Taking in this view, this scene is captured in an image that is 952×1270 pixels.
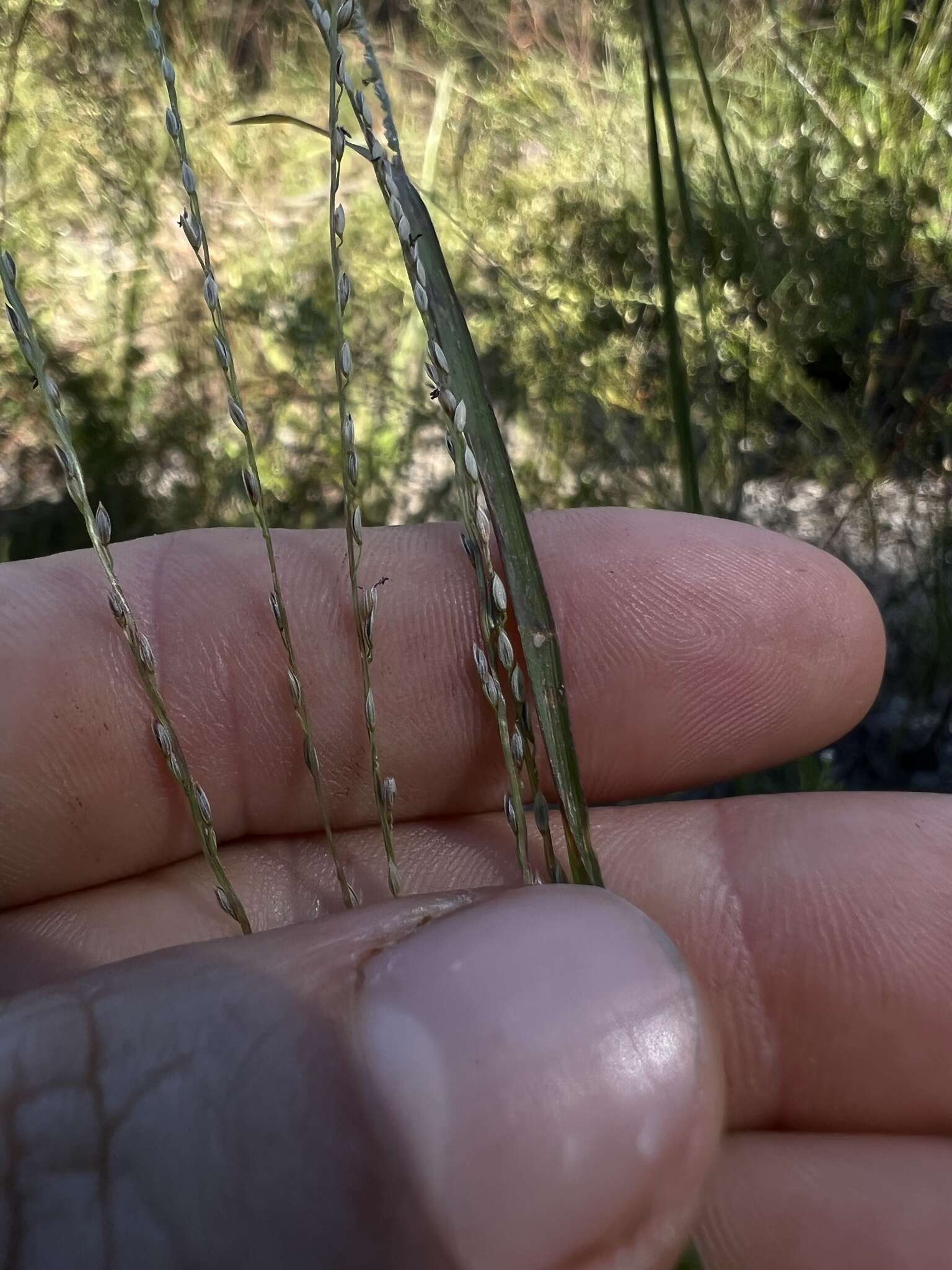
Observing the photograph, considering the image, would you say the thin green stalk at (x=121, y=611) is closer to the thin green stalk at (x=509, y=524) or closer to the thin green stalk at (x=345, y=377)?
the thin green stalk at (x=345, y=377)

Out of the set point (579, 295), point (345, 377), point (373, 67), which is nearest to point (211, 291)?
point (345, 377)

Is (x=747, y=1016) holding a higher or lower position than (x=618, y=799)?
lower

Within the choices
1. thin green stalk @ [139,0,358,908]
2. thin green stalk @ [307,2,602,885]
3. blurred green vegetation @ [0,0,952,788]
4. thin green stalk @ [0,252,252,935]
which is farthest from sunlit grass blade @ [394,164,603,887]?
blurred green vegetation @ [0,0,952,788]

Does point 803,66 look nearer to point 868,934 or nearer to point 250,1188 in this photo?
point 868,934

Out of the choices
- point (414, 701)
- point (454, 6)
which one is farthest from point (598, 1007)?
point (454, 6)

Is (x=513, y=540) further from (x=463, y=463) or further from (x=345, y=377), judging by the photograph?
(x=345, y=377)
